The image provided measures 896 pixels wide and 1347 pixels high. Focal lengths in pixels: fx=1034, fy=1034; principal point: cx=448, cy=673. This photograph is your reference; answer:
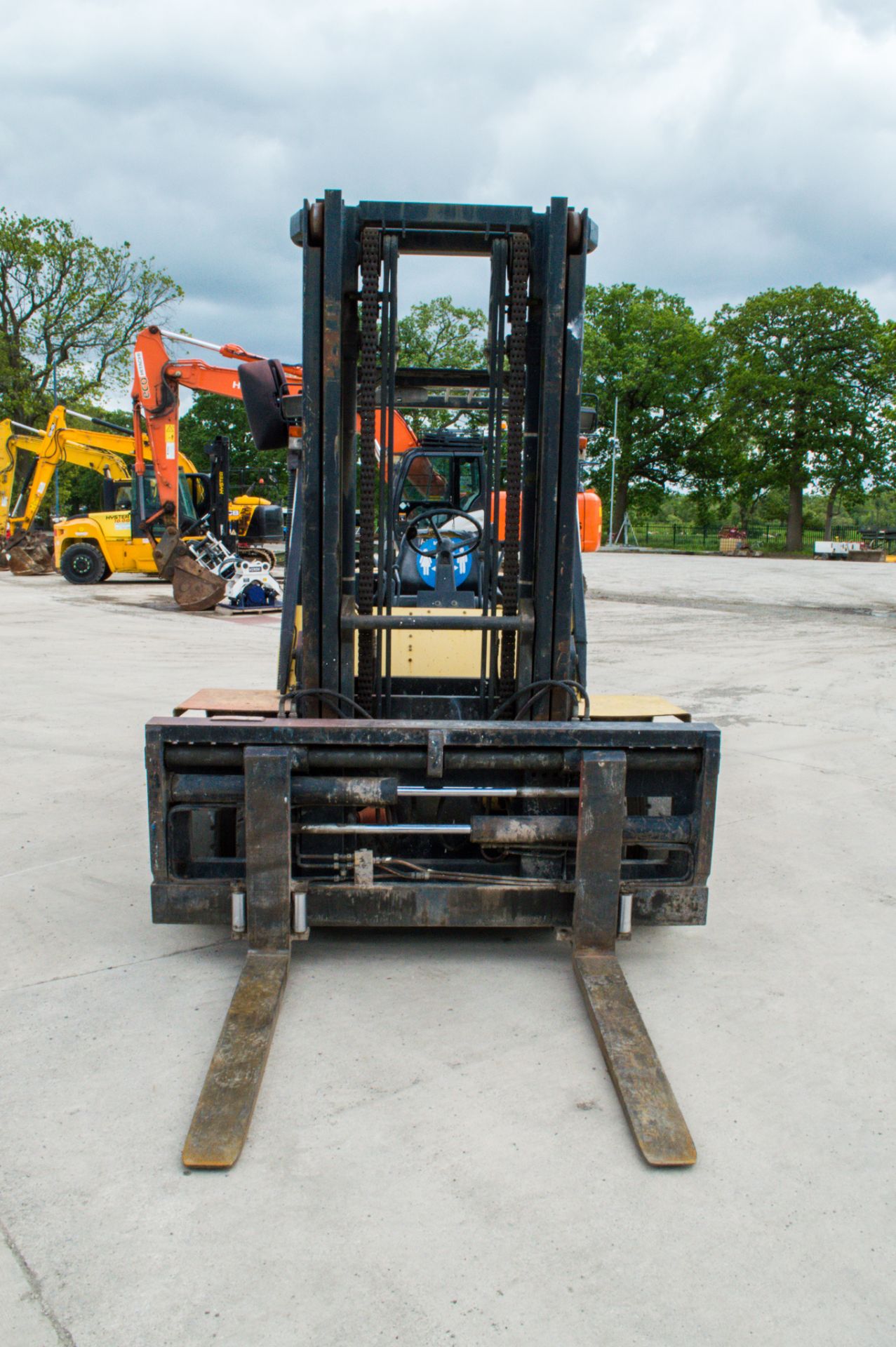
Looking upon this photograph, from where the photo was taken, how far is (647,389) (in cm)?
5759

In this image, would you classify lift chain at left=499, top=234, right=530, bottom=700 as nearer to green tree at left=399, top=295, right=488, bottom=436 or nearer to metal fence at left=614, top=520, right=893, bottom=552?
green tree at left=399, top=295, right=488, bottom=436

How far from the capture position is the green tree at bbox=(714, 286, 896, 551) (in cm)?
5047

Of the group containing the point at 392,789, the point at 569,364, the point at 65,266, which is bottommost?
the point at 392,789

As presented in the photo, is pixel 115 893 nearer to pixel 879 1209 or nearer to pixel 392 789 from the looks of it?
pixel 392 789

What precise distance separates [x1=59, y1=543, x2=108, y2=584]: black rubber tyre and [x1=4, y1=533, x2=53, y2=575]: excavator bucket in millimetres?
3080

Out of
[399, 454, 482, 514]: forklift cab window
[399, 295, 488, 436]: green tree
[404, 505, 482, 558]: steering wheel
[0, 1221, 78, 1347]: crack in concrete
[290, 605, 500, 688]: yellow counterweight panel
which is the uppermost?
[399, 295, 488, 436]: green tree

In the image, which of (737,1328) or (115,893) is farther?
(115,893)

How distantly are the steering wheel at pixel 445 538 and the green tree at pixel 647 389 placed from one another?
53.2 m

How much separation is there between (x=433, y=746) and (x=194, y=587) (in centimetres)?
1485

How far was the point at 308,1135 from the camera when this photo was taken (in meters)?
2.96

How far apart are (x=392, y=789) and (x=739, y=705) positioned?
660cm

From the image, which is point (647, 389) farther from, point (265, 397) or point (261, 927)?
point (261, 927)

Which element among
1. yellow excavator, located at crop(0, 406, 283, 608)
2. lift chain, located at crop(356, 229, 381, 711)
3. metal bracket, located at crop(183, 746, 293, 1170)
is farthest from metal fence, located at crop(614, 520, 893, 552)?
metal bracket, located at crop(183, 746, 293, 1170)

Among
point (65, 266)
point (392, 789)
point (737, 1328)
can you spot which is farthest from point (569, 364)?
point (65, 266)
